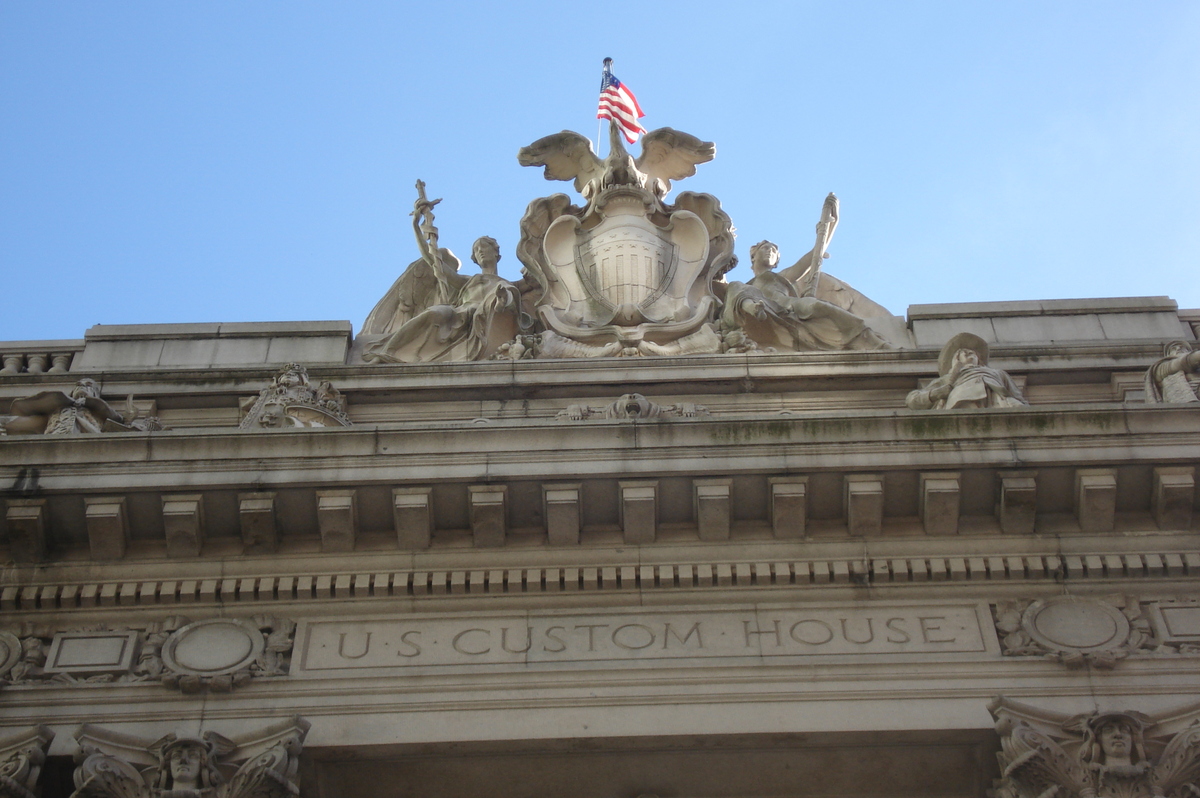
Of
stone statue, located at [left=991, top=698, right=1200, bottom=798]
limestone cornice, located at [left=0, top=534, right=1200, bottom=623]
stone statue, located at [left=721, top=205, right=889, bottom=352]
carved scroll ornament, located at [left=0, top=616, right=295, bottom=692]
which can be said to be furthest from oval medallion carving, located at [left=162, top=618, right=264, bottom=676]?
stone statue, located at [left=721, top=205, right=889, bottom=352]

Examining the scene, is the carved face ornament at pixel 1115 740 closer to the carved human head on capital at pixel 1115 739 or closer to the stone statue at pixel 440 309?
the carved human head on capital at pixel 1115 739

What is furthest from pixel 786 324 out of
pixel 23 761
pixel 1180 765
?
pixel 23 761

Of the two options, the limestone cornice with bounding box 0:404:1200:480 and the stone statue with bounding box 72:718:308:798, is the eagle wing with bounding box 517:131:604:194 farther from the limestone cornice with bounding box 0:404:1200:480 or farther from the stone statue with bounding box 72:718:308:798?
the stone statue with bounding box 72:718:308:798

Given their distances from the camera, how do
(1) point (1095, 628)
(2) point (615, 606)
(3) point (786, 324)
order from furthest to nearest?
1. (3) point (786, 324)
2. (2) point (615, 606)
3. (1) point (1095, 628)

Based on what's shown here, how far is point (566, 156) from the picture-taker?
20547mm

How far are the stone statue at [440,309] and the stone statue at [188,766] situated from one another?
22.7 feet

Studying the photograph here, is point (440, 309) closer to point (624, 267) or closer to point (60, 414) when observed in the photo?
point (624, 267)

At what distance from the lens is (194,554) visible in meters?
13.0

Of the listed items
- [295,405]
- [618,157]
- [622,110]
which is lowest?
[295,405]

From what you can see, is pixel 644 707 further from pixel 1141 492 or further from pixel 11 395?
pixel 11 395

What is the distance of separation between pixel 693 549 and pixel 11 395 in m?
8.18

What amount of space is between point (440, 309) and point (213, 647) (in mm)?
6351

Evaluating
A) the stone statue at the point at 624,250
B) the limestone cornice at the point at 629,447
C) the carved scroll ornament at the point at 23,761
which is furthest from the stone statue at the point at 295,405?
the carved scroll ornament at the point at 23,761

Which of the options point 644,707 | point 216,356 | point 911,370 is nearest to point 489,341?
point 216,356
